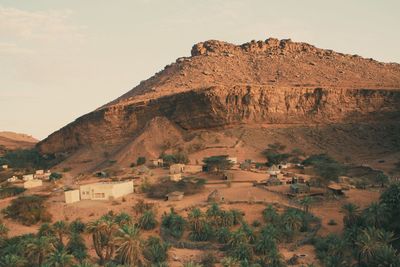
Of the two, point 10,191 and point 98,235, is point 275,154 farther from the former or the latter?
point 98,235

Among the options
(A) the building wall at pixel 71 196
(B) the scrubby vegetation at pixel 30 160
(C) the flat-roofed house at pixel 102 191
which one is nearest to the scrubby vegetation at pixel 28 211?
(A) the building wall at pixel 71 196

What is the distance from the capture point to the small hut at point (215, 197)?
33.8 meters

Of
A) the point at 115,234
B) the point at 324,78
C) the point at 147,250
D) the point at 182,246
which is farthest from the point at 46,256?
the point at 324,78

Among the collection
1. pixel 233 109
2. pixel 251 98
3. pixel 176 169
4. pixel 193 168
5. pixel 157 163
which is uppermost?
pixel 251 98

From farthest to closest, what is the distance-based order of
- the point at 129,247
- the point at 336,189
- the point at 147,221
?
the point at 336,189
the point at 147,221
the point at 129,247

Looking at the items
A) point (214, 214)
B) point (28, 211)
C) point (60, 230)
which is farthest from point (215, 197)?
point (28, 211)

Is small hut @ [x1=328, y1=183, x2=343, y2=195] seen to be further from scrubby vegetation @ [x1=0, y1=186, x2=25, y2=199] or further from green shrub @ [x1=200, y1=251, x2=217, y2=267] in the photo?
scrubby vegetation @ [x1=0, y1=186, x2=25, y2=199]

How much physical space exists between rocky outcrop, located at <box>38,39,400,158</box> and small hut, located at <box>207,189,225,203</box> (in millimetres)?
26827

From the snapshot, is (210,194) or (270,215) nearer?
(270,215)

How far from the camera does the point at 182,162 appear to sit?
51281mm

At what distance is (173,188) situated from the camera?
3847 cm

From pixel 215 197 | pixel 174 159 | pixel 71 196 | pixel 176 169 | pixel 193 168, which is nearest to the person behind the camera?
pixel 215 197

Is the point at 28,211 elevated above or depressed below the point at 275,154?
below

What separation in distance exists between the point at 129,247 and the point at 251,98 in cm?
4181
